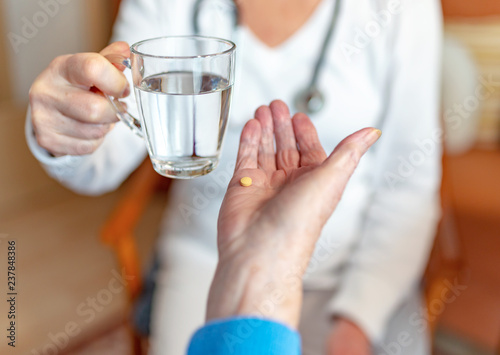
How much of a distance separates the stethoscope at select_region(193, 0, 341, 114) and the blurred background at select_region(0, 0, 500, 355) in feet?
0.76

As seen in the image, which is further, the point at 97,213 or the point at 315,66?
the point at 97,213

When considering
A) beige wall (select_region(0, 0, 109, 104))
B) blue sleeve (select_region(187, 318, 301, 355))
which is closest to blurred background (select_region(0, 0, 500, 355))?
beige wall (select_region(0, 0, 109, 104))

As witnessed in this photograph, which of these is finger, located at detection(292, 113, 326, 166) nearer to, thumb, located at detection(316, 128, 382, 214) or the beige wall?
thumb, located at detection(316, 128, 382, 214)

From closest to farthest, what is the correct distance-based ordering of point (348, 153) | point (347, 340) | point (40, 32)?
point (348, 153), point (347, 340), point (40, 32)

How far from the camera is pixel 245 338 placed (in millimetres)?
365

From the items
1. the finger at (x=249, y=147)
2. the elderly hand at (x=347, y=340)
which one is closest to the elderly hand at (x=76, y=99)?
the finger at (x=249, y=147)

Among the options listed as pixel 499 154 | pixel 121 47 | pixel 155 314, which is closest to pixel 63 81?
pixel 121 47

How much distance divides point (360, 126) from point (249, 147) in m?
0.25

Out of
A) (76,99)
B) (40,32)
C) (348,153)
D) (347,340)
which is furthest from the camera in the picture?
(40,32)

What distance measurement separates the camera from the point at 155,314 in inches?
29.4

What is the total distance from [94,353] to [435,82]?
0.87 metres

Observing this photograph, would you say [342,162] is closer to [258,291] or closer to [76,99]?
[258,291]

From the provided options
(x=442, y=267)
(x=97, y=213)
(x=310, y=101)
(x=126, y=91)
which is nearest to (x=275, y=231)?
(x=126, y=91)

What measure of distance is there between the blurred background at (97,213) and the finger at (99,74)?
0.20 meters
